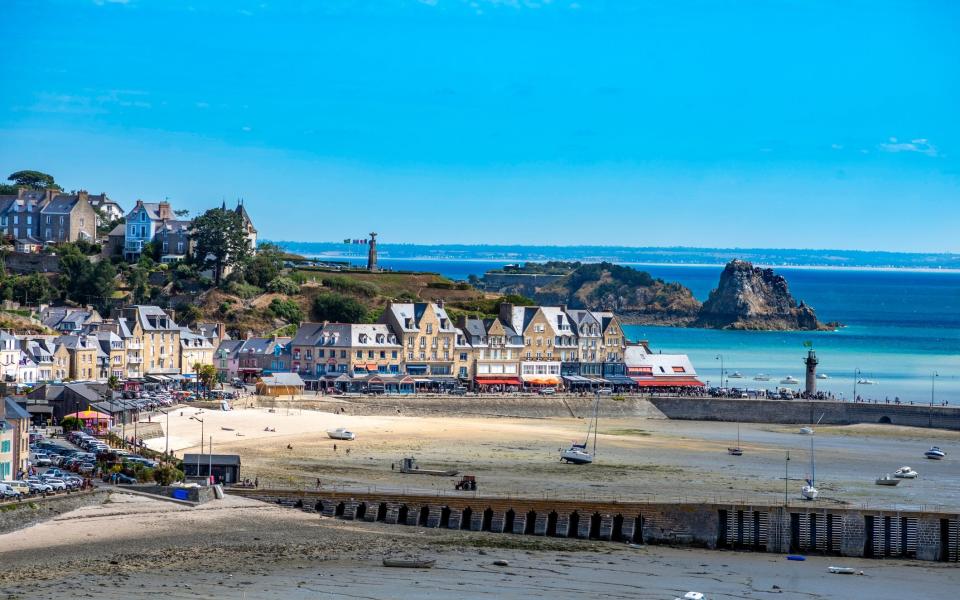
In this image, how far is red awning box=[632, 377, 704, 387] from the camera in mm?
102062

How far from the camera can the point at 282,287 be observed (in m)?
119

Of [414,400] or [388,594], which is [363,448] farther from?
[388,594]

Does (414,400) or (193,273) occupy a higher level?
(193,273)

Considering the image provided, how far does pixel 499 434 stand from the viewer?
79.6 meters

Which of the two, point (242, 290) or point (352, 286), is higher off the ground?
point (352, 286)

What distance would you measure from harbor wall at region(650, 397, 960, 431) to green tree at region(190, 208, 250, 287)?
130ft

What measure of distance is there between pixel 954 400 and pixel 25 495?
67.5 metres

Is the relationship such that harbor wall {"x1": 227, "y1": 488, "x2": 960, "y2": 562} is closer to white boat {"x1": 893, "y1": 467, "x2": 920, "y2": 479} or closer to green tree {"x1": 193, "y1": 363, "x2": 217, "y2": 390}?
white boat {"x1": 893, "y1": 467, "x2": 920, "y2": 479}

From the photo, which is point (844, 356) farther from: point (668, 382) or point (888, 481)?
point (888, 481)

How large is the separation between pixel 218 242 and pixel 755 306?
309 feet

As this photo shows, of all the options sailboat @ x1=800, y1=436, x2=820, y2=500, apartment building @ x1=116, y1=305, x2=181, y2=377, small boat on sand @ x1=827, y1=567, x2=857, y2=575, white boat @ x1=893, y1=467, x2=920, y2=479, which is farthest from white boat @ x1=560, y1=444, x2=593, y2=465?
apartment building @ x1=116, y1=305, x2=181, y2=377

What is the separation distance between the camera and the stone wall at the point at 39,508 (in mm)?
47875

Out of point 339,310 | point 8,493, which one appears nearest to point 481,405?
point 339,310

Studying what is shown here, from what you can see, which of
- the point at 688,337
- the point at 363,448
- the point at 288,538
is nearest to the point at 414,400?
the point at 363,448
